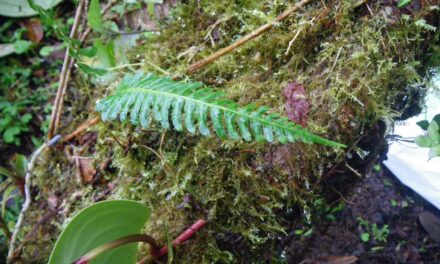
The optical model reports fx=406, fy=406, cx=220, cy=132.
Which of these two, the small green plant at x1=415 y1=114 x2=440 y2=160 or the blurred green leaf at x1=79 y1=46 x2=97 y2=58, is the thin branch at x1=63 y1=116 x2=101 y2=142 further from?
the small green plant at x1=415 y1=114 x2=440 y2=160

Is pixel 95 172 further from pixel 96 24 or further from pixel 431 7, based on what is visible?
pixel 431 7

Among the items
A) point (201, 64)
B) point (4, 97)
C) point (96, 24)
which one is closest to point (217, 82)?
point (201, 64)

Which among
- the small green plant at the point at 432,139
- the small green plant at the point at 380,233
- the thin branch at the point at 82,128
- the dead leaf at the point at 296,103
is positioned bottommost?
the small green plant at the point at 380,233

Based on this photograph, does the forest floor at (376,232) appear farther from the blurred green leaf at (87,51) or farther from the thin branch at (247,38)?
the blurred green leaf at (87,51)

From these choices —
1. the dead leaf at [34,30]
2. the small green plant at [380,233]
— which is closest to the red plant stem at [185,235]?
the small green plant at [380,233]

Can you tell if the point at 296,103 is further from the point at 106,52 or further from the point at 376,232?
the point at 376,232

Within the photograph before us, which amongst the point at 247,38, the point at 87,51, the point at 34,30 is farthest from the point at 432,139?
the point at 34,30

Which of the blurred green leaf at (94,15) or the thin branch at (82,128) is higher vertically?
the blurred green leaf at (94,15)
